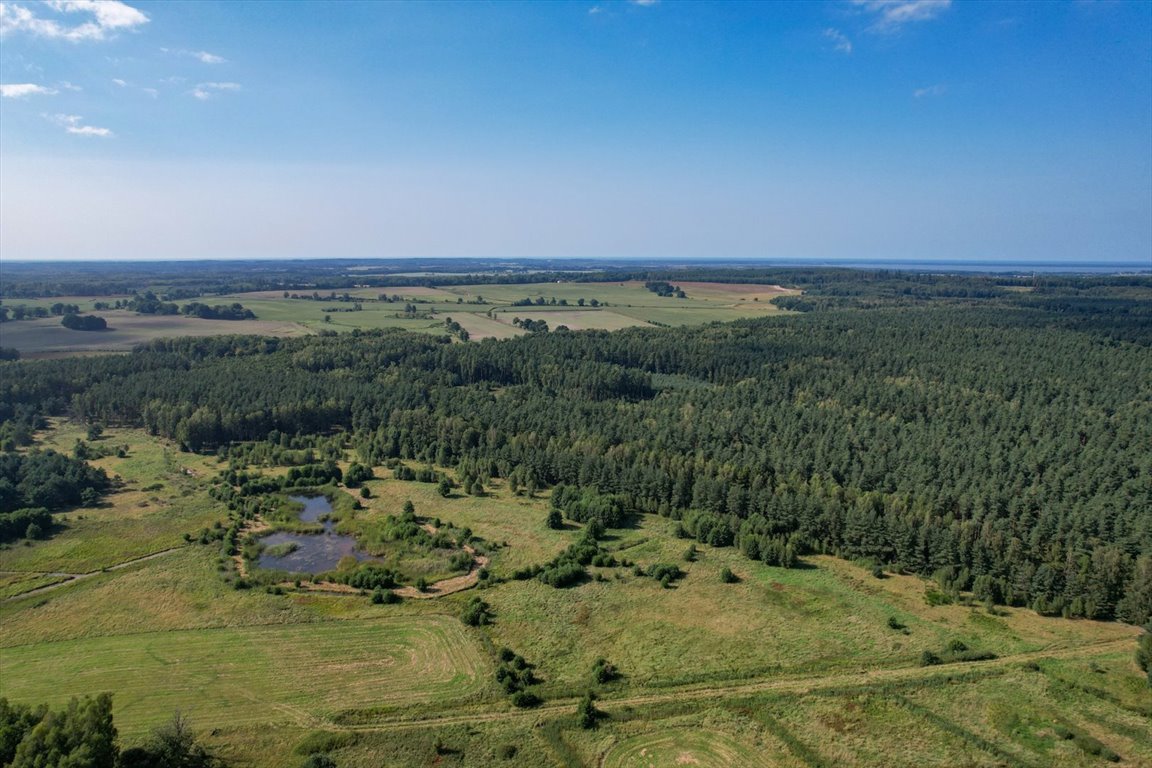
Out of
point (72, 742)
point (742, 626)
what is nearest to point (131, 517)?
point (72, 742)

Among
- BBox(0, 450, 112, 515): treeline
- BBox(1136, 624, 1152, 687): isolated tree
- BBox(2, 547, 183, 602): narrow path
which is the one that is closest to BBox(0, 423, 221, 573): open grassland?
BBox(2, 547, 183, 602): narrow path

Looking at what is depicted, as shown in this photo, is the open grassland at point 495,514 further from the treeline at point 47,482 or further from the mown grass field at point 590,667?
the treeline at point 47,482

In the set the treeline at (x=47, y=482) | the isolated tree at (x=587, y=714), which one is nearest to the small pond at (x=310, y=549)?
the treeline at (x=47, y=482)

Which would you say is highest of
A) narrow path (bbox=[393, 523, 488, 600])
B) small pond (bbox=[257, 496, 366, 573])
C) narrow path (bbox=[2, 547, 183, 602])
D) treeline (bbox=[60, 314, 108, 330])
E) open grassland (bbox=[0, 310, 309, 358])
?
treeline (bbox=[60, 314, 108, 330])

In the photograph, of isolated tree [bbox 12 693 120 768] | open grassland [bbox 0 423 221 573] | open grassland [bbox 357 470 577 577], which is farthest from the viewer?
open grassland [bbox 357 470 577 577]

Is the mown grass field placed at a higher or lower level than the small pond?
higher

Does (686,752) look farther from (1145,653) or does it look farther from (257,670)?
(1145,653)

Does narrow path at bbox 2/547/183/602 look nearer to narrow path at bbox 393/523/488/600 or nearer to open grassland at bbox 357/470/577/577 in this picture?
open grassland at bbox 357/470/577/577
